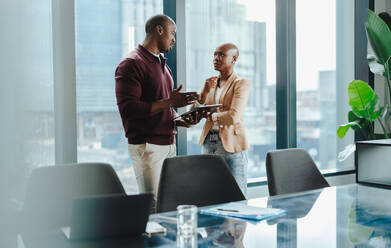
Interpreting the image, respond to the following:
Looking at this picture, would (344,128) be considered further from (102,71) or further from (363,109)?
(102,71)

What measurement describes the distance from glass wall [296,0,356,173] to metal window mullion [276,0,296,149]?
0.18 metres

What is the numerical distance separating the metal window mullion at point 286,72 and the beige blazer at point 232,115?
134cm

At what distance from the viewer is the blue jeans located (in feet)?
9.42

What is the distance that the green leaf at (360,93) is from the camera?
149 inches

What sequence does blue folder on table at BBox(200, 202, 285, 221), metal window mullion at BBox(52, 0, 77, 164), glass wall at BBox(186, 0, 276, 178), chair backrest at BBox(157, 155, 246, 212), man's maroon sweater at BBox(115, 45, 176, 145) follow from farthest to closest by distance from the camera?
glass wall at BBox(186, 0, 276, 178)
metal window mullion at BBox(52, 0, 77, 164)
man's maroon sweater at BBox(115, 45, 176, 145)
chair backrest at BBox(157, 155, 246, 212)
blue folder on table at BBox(200, 202, 285, 221)

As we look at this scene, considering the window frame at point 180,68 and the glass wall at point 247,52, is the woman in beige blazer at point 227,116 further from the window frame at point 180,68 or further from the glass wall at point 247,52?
the glass wall at point 247,52

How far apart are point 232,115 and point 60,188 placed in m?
1.41

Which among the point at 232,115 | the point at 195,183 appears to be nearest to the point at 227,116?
the point at 232,115

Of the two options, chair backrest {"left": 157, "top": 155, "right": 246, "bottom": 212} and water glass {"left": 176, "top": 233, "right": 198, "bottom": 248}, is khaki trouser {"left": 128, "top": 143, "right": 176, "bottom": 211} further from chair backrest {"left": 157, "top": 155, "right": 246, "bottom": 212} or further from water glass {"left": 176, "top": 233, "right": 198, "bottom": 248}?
water glass {"left": 176, "top": 233, "right": 198, "bottom": 248}

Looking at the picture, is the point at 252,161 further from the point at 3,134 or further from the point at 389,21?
the point at 3,134

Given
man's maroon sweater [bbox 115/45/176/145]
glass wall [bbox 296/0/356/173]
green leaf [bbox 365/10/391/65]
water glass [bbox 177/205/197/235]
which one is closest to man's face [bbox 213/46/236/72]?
man's maroon sweater [bbox 115/45/176/145]

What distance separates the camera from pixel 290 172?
2.29 meters

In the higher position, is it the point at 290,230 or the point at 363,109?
the point at 363,109

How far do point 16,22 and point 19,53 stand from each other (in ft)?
0.10
